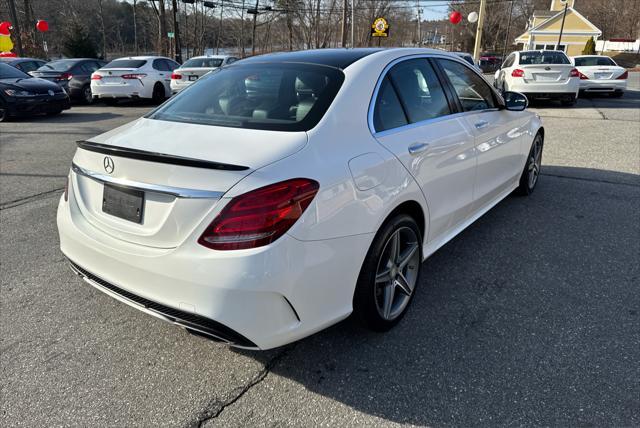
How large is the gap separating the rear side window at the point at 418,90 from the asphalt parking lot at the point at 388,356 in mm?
1247

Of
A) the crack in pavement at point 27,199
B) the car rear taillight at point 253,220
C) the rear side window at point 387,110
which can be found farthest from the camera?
the crack in pavement at point 27,199

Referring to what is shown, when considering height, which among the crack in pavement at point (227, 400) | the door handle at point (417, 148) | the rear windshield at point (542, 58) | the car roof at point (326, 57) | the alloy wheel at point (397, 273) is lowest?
the crack in pavement at point (227, 400)

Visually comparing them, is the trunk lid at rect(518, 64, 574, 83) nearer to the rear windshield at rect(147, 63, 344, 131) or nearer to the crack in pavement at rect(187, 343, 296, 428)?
the rear windshield at rect(147, 63, 344, 131)

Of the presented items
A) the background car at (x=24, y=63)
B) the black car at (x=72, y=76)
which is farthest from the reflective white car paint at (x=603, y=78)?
the background car at (x=24, y=63)

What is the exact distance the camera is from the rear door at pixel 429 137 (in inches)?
107

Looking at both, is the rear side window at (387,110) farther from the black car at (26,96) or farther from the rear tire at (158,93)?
the rear tire at (158,93)

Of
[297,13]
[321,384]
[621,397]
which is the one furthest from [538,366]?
[297,13]

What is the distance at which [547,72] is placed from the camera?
41.3ft

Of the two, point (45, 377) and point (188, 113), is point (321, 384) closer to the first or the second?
point (45, 377)

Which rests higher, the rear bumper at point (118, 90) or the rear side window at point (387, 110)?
the rear side window at point (387, 110)

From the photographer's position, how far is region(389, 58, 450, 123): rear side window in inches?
117

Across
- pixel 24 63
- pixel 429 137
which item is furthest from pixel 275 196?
pixel 24 63

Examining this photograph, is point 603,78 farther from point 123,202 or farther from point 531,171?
point 123,202

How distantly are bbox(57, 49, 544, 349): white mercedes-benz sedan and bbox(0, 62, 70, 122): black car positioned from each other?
390 inches
